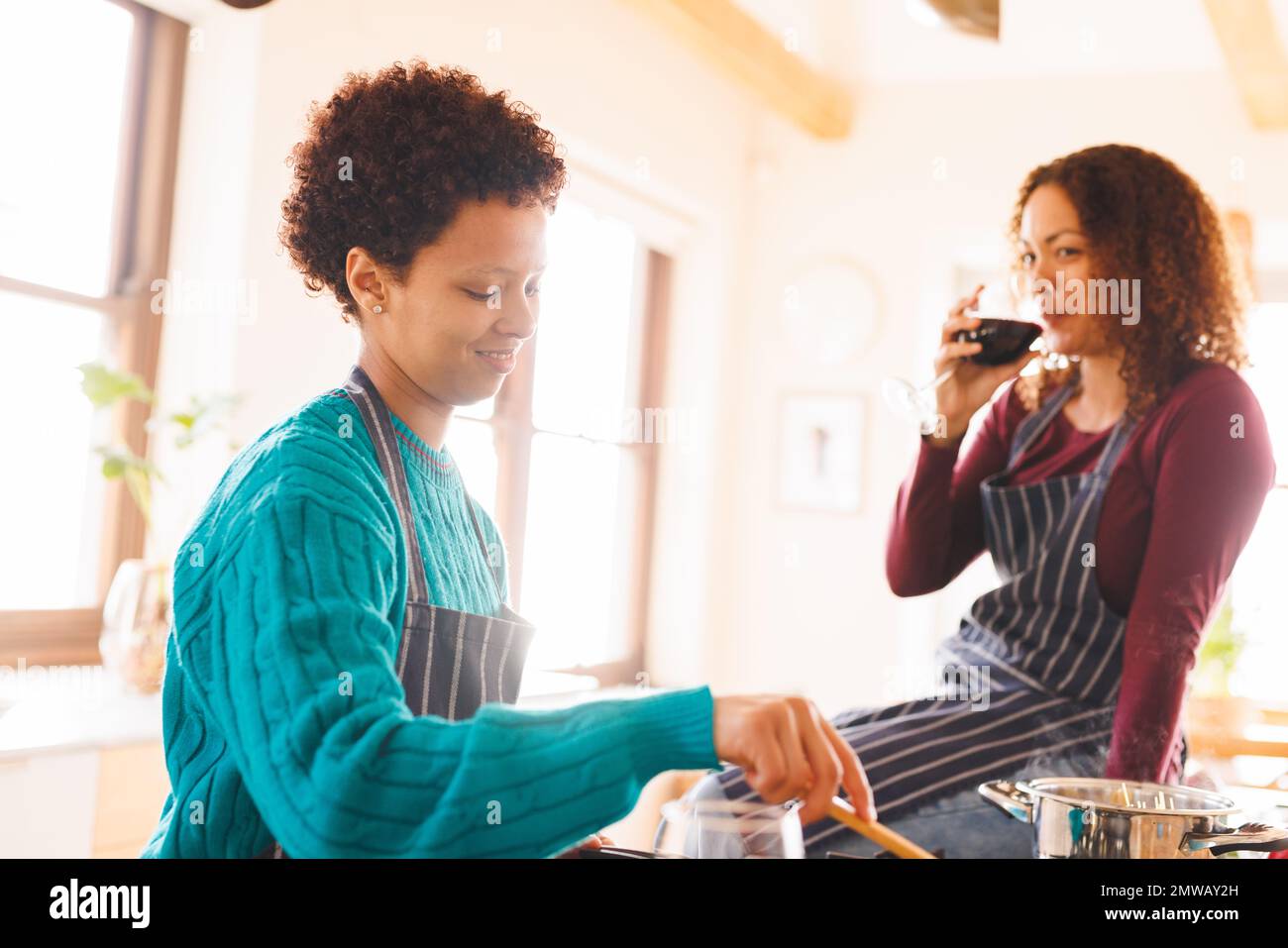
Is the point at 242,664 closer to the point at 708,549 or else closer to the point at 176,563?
the point at 176,563

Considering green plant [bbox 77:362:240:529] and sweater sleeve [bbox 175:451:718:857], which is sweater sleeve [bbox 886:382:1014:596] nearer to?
sweater sleeve [bbox 175:451:718:857]

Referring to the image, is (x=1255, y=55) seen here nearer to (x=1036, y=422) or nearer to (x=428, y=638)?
(x=1036, y=422)

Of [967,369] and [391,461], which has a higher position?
[967,369]

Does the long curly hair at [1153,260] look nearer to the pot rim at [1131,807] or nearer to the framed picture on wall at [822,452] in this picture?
the pot rim at [1131,807]

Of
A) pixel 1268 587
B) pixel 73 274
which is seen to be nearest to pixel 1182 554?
pixel 73 274

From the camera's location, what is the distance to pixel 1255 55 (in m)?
3.47

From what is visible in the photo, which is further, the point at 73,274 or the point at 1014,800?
the point at 73,274

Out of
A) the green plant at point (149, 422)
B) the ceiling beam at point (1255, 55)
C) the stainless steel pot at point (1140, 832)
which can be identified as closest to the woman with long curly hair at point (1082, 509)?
the stainless steel pot at point (1140, 832)

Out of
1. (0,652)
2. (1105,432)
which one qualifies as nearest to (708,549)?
(0,652)

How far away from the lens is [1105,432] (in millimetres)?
1618

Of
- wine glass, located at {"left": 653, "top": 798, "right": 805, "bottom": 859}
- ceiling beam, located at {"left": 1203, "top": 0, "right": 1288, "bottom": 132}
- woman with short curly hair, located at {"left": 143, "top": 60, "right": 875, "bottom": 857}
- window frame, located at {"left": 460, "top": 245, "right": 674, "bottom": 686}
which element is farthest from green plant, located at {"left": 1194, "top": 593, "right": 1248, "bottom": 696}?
wine glass, located at {"left": 653, "top": 798, "right": 805, "bottom": 859}

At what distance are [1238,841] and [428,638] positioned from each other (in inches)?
24.6

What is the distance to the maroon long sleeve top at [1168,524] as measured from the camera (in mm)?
1388

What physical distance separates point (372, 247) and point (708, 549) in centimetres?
351
